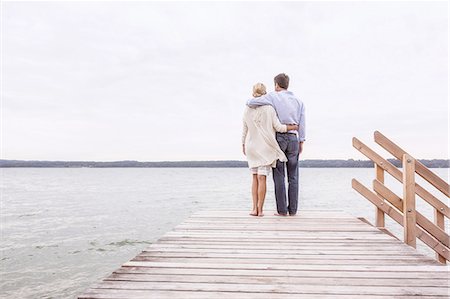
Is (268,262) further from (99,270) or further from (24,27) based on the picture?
(24,27)

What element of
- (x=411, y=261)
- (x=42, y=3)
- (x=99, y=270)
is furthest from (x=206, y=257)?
(x=42, y=3)

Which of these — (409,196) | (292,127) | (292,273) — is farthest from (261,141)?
(292,273)

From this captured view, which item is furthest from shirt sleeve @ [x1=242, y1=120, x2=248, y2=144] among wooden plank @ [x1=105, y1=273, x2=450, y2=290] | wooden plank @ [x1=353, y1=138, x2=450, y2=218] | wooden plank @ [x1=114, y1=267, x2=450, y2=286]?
wooden plank @ [x1=105, y1=273, x2=450, y2=290]

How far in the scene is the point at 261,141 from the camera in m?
5.64

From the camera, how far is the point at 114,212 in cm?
2339

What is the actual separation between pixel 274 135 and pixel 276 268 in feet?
9.70

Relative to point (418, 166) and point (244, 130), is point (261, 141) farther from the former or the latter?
point (418, 166)

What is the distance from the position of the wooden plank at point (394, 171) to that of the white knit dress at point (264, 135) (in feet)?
3.80

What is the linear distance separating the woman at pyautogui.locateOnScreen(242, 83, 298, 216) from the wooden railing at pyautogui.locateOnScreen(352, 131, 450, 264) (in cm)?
121

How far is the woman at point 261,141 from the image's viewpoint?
555cm

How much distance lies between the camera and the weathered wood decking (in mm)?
2422

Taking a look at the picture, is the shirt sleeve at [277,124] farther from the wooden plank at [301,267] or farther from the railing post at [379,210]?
the wooden plank at [301,267]

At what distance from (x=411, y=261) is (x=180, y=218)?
18.1 m

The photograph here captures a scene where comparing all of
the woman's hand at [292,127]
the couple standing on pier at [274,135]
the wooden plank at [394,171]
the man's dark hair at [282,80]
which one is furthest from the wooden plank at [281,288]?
the man's dark hair at [282,80]
